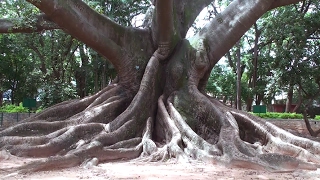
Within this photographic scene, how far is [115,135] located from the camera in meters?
6.07

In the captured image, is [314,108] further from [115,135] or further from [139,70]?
[115,135]

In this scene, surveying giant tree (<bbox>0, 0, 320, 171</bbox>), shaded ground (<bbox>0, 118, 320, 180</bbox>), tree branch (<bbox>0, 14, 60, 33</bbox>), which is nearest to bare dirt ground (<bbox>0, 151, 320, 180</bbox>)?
shaded ground (<bbox>0, 118, 320, 180</bbox>)

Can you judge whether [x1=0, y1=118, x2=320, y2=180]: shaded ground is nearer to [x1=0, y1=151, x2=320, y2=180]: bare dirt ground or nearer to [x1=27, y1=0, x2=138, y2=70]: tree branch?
[x1=0, y1=151, x2=320, y2=180]: bare dirt ground

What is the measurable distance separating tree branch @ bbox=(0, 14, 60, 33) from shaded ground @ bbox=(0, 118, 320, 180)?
326cm

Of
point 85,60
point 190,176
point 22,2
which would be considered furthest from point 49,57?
point 190,176

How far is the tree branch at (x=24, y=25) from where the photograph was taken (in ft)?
23.8

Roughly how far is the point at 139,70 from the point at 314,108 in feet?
60.4

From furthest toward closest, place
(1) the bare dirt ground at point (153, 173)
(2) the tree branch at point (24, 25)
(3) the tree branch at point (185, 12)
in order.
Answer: (3) the tree branch at point (185, 12), (2) the tree branch at point (24, 25), (1) the bare dirt ground at point (153, 173)

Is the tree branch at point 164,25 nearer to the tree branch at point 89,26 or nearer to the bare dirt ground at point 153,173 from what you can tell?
the tree branch at point 89,26

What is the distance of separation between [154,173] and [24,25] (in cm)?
474

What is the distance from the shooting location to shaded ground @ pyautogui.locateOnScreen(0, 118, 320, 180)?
395cm

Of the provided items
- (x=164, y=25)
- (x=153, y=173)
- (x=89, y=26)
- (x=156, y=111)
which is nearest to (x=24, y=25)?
(x=89, y=26)

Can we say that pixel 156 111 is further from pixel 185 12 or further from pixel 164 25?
pixel 185 12

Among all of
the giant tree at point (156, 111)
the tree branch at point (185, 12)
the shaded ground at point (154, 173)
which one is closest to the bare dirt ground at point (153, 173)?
the shaded ground at point (154, 173)
